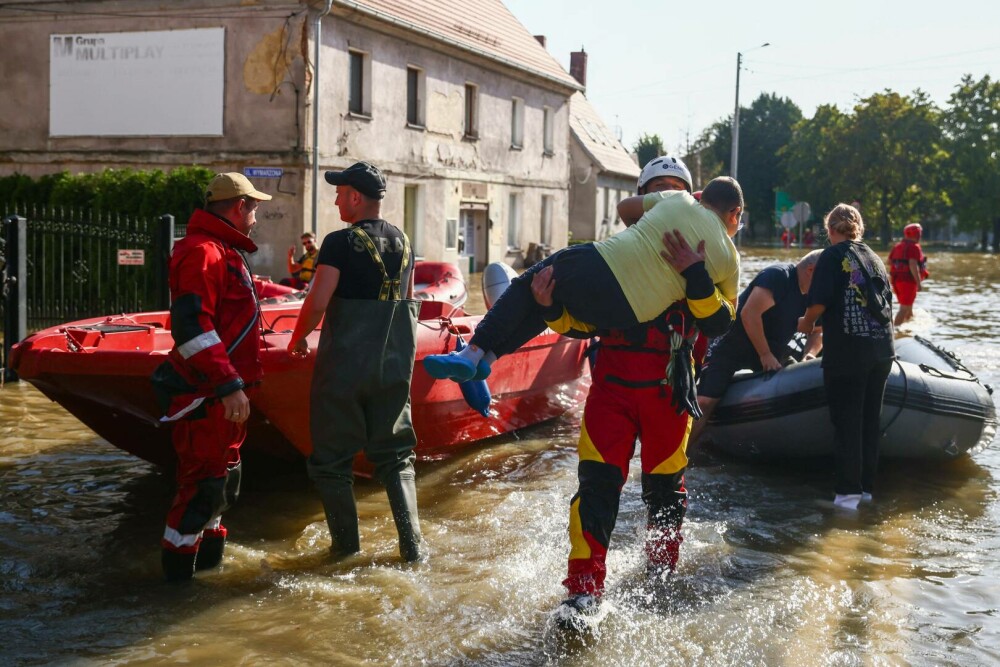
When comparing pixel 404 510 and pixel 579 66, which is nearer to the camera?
pixel 404 510

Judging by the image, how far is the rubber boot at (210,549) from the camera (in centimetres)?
527

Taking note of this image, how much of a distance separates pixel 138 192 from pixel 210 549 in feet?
49.2

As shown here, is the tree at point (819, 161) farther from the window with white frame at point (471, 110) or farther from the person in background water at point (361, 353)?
the person in background water at point (361, 353)

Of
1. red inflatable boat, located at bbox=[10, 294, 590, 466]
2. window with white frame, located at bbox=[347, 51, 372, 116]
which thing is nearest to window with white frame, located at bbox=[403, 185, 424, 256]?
window with white frame, located at bbox=[347, 51, 372, 116]

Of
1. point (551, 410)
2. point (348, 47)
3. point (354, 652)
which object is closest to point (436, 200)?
point (348, 47)

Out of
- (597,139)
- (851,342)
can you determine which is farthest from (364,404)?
(597,139)

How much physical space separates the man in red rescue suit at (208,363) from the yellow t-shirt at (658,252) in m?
1.67

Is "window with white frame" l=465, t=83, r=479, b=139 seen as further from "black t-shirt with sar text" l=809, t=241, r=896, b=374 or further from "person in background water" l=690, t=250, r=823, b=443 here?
"black t-shirt with sar text" l=809, t=241, r=896, b=374

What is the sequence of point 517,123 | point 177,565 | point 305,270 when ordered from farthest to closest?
point 517,123, point 305,270, point 177,565

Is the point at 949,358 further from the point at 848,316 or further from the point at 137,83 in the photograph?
the point at 137,83

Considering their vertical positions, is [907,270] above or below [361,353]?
above

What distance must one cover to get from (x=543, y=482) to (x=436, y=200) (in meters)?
19.8

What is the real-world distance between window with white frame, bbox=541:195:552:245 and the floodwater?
1044 inches

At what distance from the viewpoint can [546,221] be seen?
34.4m
